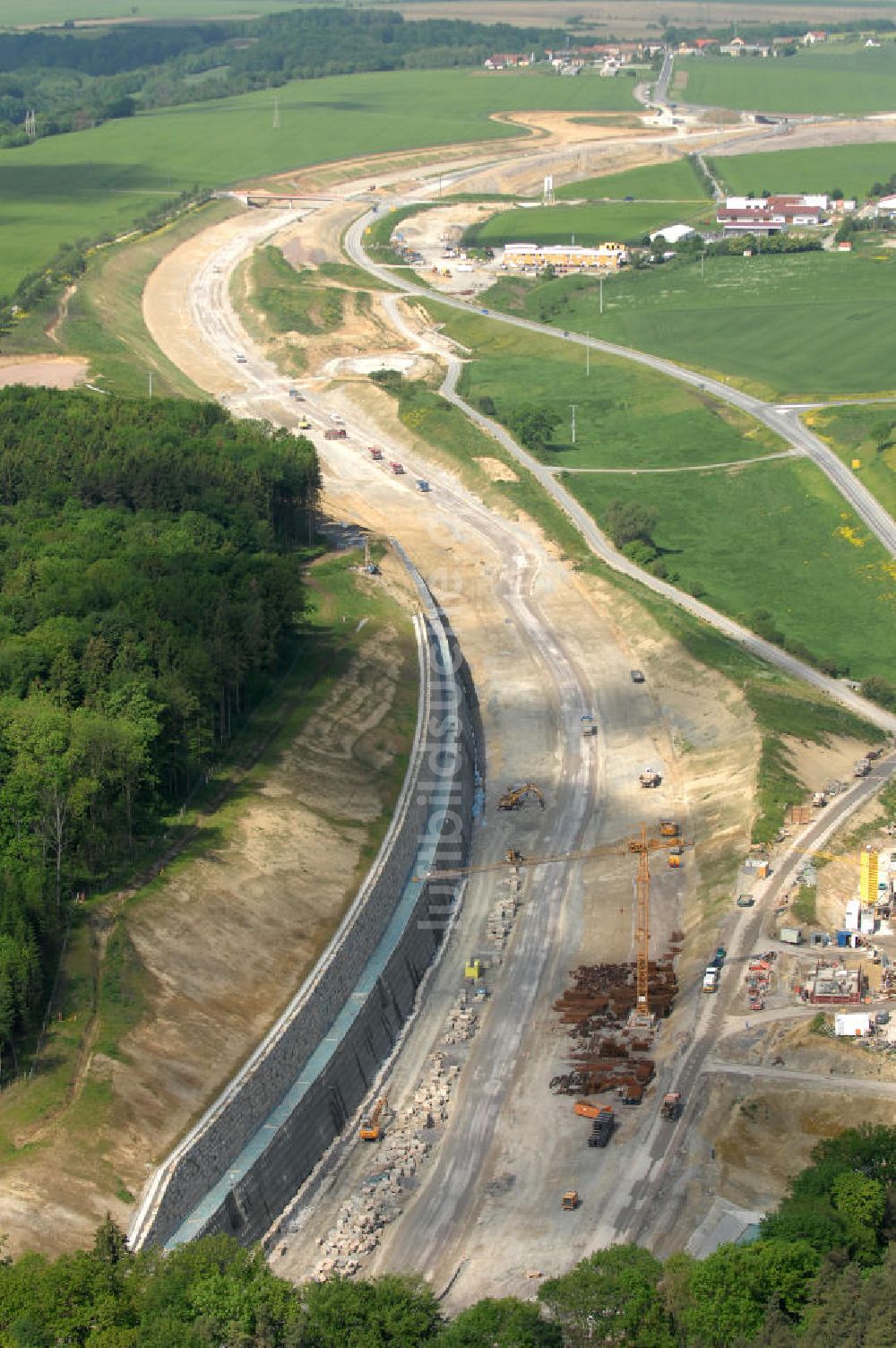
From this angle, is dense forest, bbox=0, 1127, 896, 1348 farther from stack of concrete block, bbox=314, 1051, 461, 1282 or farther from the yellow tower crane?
the yellow tower crane

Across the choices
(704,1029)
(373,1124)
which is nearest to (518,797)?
(704,1029)

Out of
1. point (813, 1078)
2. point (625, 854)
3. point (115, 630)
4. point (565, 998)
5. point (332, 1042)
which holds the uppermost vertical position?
point (115, 630)

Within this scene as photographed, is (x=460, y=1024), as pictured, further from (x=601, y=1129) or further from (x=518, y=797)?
(x=518, y=797)

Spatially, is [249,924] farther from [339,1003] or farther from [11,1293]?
[11,1293]

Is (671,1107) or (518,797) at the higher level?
(671,1107)

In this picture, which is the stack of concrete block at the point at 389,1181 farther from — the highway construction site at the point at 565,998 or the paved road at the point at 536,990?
the paved road at the point at 536,990

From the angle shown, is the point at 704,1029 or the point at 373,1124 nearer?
the point at 373,1124

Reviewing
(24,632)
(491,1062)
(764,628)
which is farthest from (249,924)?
(764,628)

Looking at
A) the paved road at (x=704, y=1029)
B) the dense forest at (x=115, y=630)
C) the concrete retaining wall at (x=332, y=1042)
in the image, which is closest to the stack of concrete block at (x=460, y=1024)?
the concrete retaining wall at (x=332, y=1042)
